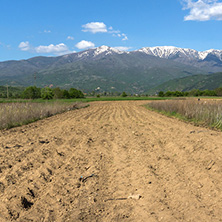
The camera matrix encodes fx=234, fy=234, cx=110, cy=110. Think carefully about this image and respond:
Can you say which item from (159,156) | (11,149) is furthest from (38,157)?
(159,156)

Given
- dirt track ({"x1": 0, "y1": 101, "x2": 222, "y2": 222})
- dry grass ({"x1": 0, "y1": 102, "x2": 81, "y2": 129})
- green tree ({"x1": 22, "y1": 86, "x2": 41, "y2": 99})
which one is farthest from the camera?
green tree ({"x1": 22, "y1": 86, "x2": 41, "y2": 99})

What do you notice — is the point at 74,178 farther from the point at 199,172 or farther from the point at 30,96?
the point at 30,96

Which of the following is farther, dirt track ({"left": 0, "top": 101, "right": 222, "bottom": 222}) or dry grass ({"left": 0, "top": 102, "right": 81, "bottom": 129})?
dry grass ({"left": 0, "top": 102, "right": 81, "bottom": 129})

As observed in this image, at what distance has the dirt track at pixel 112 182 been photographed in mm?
3730

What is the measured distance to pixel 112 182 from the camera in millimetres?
4945

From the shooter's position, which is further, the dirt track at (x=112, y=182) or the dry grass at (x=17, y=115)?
the dry grass at (x=17, y=115)

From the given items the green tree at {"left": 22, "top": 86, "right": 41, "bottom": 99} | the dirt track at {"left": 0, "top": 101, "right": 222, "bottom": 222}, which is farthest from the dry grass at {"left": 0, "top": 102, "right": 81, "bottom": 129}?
the green tree at {"left": 22, "top": 86, "right": 41, "bottom": 99}

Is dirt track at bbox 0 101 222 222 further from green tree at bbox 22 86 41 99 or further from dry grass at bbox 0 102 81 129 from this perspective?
green tree at bbox 22 86 41 99

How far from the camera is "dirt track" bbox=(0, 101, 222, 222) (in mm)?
3730

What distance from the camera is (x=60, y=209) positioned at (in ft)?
12.7

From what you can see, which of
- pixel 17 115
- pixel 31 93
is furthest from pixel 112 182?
pixel 31 93

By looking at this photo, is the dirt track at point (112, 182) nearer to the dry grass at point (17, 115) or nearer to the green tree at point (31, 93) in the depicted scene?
the dry grass at point (17, 115)

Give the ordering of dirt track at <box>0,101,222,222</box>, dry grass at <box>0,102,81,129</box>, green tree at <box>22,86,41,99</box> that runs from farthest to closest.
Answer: green tree at <box>22,86,41,99</box> < dry grass at <box>0,102,81,129</box> < dirt track at <box>0,101,222,222</box>

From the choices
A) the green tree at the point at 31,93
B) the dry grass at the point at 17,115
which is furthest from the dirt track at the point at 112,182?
the green tree at the point at 31,93
